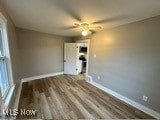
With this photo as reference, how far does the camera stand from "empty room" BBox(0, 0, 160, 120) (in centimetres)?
171

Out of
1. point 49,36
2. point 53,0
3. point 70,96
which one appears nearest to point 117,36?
point 53,0

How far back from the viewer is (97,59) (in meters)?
3.52

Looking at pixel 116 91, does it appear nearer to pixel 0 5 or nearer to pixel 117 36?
pixel 117 36

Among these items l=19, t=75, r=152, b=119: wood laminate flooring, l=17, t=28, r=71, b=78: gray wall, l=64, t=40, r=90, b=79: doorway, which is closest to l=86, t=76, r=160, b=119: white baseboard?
l=19, t=75, r=152, b=119: wood laminate flooring

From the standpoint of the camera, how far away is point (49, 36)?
14.1 ft

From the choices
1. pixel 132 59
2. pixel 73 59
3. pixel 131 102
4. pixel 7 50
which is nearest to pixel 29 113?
pixel 7 50

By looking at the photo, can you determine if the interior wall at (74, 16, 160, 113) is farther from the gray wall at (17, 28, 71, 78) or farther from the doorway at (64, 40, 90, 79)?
the gray wall at (17, 28, 71, 78)

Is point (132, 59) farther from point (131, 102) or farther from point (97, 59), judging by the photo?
point (97, 59)

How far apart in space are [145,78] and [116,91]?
991mm

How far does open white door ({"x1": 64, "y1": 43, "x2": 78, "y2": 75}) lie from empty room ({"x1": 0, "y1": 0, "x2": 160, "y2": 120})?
1.10m

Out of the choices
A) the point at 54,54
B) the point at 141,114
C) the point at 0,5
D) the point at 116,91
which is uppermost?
the point at 0,5

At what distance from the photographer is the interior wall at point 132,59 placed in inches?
78.7

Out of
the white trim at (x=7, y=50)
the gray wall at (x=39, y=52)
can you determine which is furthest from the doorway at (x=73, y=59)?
the white trim at (x=7, y=50)

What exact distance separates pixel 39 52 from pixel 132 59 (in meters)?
3.72
